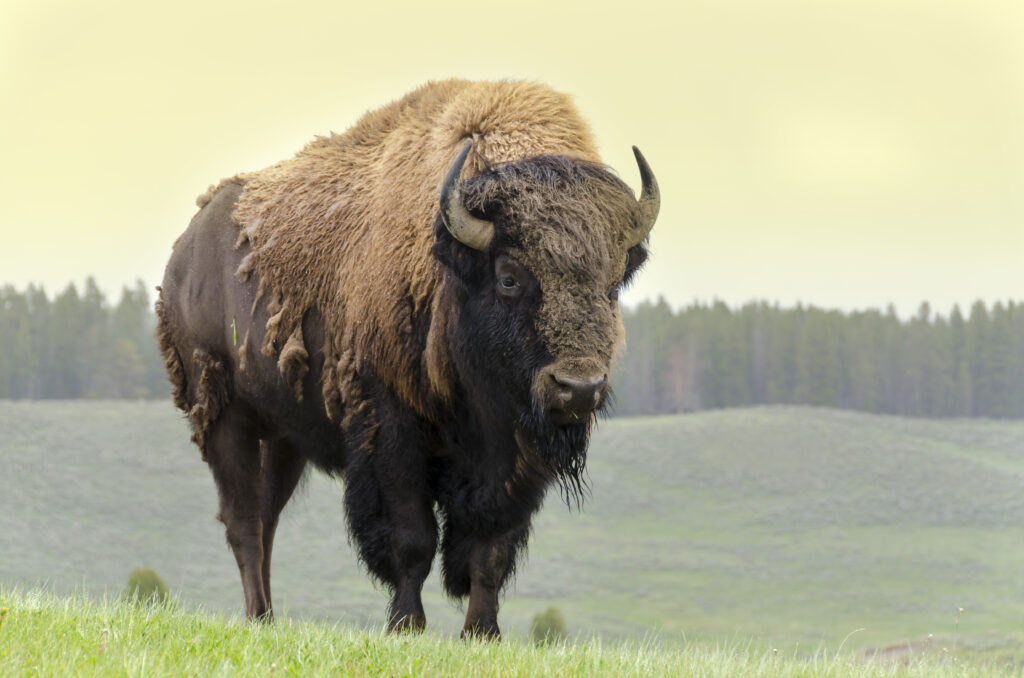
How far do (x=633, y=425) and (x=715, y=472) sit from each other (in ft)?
28.0

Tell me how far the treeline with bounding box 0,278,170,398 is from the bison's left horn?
6404cm

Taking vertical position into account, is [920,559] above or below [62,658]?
below

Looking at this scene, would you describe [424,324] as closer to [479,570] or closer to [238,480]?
[479,570]

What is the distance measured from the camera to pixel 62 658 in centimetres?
445

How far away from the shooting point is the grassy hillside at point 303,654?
446cm

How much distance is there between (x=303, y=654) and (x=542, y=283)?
7.05 ft

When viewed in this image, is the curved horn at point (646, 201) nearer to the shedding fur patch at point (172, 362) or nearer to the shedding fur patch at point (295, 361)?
the shedding fur patch at point (295, 361)

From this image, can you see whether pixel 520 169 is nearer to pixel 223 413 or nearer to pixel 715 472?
pixel 223 413

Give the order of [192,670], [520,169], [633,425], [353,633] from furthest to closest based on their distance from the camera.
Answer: [633,425] < [520,169] < [353,633] < [192,670]

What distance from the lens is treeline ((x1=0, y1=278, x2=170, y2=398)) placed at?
67.2 m

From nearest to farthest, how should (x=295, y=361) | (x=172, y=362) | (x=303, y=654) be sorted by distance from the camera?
(x=303, y=654) < (x=295, y=361) < (x=172, y=362)

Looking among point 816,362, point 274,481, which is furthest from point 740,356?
point 274,481

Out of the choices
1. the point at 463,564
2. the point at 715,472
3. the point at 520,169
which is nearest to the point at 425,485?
the point at 463,564

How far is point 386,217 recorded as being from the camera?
23.2ft
